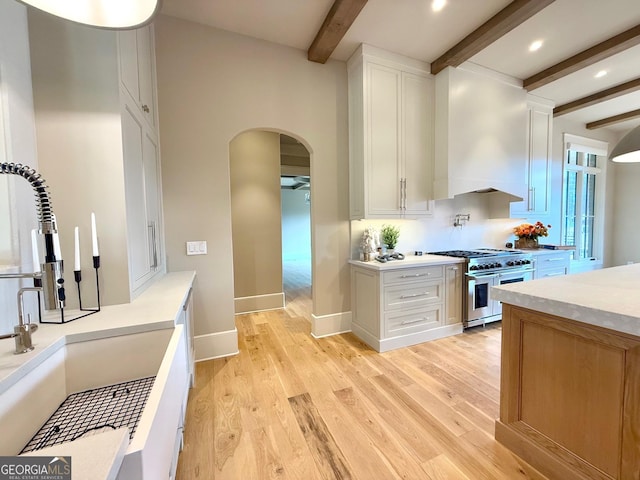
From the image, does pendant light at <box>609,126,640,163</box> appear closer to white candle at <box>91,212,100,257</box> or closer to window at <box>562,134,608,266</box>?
white candle at <box>91,212,100,257</box>

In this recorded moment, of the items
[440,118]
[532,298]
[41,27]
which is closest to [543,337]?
[532,298]

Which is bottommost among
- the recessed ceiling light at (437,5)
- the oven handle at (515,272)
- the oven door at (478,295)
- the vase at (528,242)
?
the oven door at (478,295)

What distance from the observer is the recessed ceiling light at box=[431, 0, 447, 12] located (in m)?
2.23

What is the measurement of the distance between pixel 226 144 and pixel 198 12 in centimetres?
111

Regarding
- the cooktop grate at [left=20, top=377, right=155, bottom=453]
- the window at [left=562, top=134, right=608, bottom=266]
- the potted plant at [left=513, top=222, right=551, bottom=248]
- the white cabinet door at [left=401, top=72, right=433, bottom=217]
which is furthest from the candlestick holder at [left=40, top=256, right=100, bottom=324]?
the window at [left=562, top=134, right=608, bottom=266]

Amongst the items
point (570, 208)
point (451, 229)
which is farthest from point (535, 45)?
point (570, 208)

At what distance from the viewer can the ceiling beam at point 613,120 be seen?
14.3 feet

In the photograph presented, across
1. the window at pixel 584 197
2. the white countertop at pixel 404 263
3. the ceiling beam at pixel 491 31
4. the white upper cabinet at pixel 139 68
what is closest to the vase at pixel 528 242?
the window at pixel 584 197

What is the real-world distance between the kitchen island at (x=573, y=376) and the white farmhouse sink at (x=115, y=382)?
162 centimetres

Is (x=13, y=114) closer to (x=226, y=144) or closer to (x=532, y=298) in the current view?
(x=226, y=144)

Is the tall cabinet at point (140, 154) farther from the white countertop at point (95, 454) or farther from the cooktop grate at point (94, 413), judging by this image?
the white countertop at point (95, 454)

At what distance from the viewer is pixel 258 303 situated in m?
3.98

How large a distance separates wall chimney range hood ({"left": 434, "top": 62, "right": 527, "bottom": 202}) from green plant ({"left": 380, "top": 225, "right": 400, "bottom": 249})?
2.24 ft

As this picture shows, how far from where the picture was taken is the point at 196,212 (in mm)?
2516
